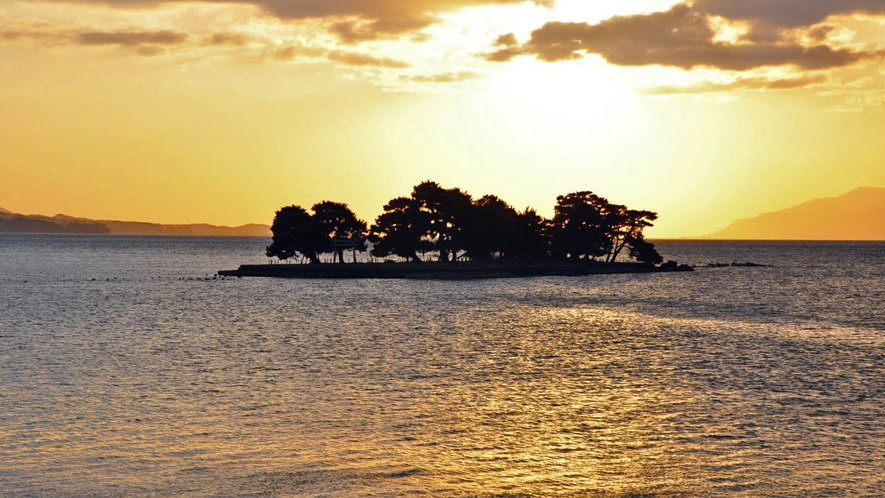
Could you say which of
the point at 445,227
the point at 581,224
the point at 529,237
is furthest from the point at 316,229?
the point at 581,224

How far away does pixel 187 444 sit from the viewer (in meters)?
26.0

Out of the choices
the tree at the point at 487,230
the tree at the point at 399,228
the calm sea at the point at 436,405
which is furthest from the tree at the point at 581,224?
the calm sea at the point at 436,405

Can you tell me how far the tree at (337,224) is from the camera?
5792 inches

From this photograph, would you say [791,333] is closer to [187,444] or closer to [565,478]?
[565,478]

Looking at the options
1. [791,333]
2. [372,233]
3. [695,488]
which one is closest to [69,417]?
[695,488]

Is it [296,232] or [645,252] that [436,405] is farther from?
[645,252]

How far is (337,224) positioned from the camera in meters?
147

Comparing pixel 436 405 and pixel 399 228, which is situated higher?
pixel 399 228

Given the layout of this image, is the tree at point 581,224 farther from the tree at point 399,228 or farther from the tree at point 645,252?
the tree at point 399,228

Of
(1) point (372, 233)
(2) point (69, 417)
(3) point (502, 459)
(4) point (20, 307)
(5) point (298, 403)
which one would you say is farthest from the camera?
(1) point (372, 233)

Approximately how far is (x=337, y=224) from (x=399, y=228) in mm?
11358

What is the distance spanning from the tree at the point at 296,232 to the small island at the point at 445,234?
18cm

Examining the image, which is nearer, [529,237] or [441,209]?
[441,209]

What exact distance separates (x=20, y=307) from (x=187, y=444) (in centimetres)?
6477
